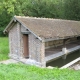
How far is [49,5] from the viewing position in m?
35.2

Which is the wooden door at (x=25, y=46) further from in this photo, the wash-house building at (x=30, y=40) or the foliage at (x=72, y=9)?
the foliage at (x=72, y=9)

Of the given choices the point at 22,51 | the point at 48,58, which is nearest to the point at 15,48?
the point at 22,51

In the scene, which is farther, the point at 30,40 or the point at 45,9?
the point at 45,9

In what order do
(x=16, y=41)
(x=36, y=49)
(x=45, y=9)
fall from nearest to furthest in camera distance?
(x=36, y=49) < (x=16, y=41) < (x=45, y=9)

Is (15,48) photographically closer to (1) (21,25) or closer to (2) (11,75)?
(1) (21,25)

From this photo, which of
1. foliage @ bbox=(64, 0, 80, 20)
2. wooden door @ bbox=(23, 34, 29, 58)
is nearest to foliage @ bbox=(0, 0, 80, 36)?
foliage @ bbox=(64, 0, 80, 20)

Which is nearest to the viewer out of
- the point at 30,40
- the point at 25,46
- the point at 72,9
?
the point at 30,40

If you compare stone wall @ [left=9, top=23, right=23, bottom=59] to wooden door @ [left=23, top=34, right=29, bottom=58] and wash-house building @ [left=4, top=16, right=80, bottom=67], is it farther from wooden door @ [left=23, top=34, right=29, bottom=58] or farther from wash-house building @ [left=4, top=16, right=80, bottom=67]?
wooden door @ [left=23, top=34, right=29, bottom=58]

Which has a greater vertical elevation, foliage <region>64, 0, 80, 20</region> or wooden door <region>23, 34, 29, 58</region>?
foliage <region>64, 0, 80, 20</region>

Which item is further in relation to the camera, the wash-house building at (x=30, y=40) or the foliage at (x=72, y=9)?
the foliage at (x=72, y=9)

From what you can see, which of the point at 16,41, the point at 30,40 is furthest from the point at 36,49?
the point at 16,41

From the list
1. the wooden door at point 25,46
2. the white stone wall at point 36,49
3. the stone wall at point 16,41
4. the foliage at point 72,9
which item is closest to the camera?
the white stone wall at point 36,49

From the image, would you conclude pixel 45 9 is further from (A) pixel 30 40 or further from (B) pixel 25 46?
(A) pixel 30 40

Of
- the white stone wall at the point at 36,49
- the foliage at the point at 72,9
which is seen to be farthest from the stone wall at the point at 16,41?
the foliage at the point at 72,9
